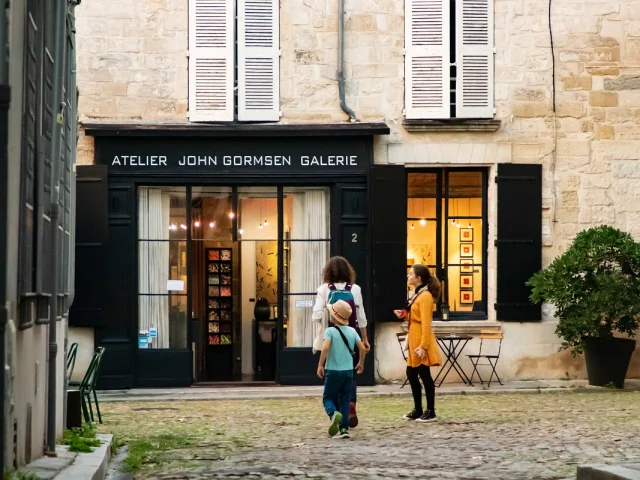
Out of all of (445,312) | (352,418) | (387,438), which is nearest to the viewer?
(387,438)

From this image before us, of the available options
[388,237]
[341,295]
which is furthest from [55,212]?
[388,237]

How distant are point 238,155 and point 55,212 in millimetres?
8225

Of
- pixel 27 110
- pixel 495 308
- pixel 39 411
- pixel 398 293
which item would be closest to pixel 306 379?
pixel 398 293

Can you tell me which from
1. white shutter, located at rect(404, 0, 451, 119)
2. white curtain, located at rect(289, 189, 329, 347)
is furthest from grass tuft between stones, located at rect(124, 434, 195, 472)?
white shutter, located at rect(404, 0, 451, 119)

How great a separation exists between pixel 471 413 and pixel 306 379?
431 centimetres

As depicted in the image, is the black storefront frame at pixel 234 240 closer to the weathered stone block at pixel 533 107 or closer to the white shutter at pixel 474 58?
the white shutter at pixel 474 58

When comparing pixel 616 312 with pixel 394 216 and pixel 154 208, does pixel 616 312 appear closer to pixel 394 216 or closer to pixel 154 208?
pixel 394 216

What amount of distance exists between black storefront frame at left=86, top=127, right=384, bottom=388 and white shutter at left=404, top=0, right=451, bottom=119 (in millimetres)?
881

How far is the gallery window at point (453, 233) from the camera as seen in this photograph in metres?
17.5

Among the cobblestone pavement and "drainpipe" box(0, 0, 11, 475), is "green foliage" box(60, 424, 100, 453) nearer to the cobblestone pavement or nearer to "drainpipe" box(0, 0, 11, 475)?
the cobblestone pavement

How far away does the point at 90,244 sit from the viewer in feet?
55.1

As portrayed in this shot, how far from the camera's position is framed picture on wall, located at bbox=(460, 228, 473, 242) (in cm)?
1753

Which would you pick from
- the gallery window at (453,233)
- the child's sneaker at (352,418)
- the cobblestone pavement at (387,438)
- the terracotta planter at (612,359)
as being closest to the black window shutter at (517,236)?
the gallery window at (453,233)

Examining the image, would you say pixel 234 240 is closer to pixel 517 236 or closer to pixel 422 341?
pixel 517 236
